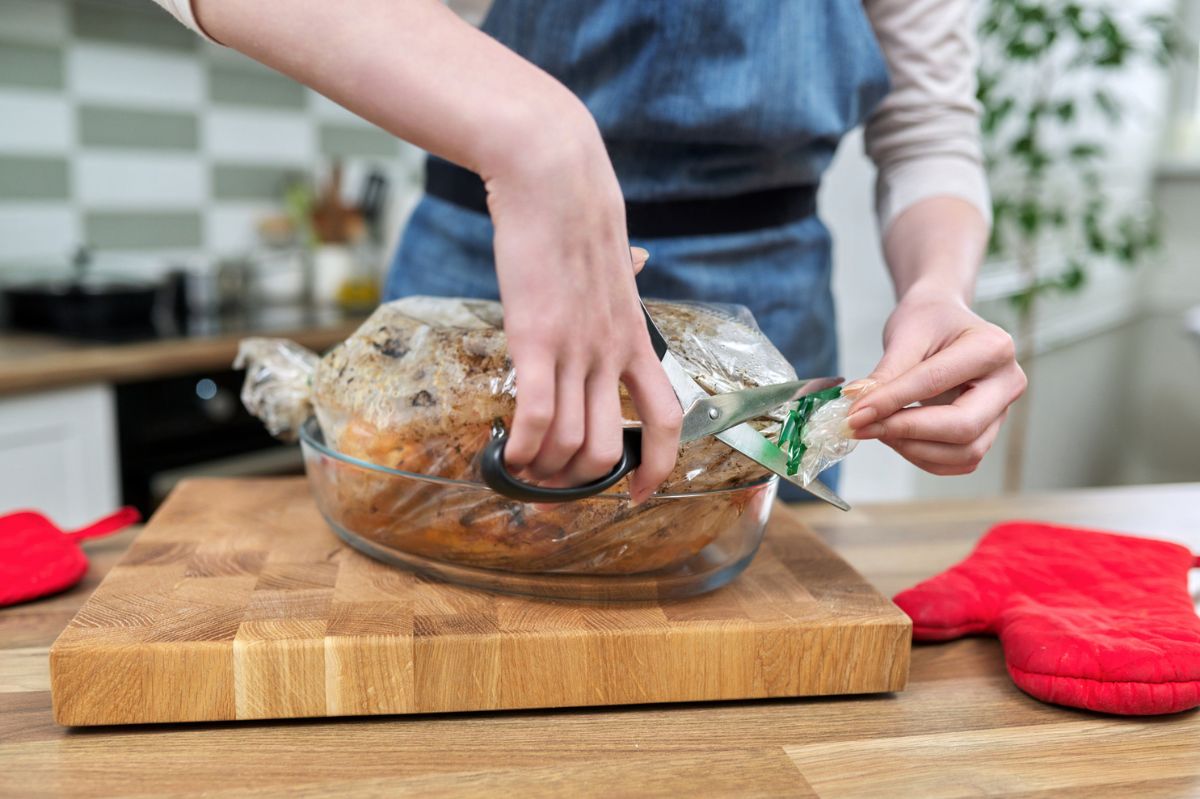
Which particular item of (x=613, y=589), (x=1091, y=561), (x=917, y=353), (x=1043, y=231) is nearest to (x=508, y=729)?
(x=613, y=589)

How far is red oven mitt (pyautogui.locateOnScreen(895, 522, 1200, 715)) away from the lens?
57cm

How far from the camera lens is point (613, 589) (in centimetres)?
62

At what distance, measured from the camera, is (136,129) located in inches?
87.4

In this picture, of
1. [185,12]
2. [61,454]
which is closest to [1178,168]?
[61,454]

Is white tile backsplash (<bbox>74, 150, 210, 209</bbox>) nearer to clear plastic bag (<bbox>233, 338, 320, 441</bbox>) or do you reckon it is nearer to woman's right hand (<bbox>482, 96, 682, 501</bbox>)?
clear plastic bag (<bbox>233, 338, 320, 441</bbox>)

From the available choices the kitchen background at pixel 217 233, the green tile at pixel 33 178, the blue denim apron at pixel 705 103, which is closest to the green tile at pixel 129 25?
the kitchen background at pixel 217 233

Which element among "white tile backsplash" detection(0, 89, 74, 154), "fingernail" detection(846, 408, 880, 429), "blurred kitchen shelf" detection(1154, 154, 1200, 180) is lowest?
"fingernail" detection(846, 408, 880, 429)

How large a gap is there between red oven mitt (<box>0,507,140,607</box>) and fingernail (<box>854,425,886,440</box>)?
55 cm

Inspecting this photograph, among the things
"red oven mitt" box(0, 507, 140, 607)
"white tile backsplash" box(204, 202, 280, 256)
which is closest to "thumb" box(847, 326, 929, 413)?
"red oven mitt" box(0, 507, 140, 607)

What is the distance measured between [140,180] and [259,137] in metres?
0.32

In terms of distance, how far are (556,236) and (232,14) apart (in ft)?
0.64

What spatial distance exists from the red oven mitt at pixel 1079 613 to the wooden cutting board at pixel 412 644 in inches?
2.9

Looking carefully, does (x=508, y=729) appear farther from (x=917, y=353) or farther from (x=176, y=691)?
(x=917, y=353)

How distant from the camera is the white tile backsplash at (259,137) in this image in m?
2.37
